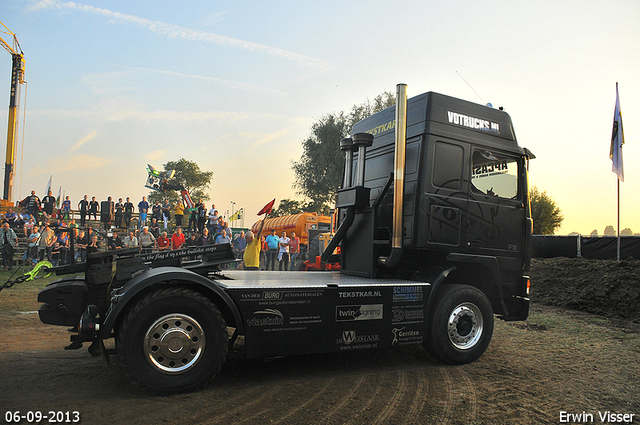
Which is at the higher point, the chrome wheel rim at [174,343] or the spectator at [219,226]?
the spectator at [219,226]

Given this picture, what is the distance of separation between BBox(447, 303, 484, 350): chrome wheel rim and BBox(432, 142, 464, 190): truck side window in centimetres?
169

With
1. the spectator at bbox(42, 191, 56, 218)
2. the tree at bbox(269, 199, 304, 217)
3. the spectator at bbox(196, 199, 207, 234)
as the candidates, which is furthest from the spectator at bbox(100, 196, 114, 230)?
the tree at bbox(269, 199, 304, 217)

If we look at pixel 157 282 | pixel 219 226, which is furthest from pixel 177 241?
pixel 157 282

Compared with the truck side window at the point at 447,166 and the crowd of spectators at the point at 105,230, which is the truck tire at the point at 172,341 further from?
the crowd of spectators at the point at 105,230

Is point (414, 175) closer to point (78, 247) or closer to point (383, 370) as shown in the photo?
point (383, 370)

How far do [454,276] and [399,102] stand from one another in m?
2.59

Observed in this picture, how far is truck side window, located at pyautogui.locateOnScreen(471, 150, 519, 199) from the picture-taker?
21.5 feet

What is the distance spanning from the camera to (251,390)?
4.63 meters

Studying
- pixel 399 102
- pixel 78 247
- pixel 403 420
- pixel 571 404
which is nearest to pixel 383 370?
pixel 403 420

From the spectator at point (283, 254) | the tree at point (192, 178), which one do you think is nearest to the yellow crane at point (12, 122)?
the tree at point (192, 178)

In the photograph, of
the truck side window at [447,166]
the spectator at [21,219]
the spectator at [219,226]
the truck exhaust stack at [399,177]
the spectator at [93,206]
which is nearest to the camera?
the truck exhaust stack at [399,177]

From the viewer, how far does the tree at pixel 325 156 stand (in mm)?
37438

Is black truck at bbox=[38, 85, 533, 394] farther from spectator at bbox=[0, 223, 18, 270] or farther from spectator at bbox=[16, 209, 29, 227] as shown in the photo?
spectator at bbox=[16, 209, 29, 227]

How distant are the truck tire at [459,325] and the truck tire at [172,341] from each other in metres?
2.83
